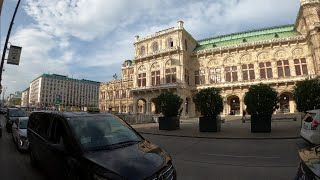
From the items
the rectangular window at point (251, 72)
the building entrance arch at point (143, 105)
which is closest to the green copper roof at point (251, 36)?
the rectangular window at point (251, 72)

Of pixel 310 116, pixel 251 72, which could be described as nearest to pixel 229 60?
pixel 251 72

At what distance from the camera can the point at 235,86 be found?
4441cm

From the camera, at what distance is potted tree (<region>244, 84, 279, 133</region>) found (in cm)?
1617

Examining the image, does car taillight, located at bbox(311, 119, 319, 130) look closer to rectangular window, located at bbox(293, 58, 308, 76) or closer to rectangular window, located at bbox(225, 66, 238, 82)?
rectangular window, located at bbox(293, 58, 308, 76)

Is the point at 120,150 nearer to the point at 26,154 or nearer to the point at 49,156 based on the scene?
the point at 49,156

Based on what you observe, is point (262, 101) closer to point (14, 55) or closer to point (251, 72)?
point (14, 55)

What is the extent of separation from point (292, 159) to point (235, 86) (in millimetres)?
37859

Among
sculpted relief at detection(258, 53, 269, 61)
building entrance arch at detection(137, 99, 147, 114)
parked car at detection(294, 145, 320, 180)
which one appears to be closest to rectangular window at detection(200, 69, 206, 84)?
sculpted relief at detection(258, 53, 269, 61)

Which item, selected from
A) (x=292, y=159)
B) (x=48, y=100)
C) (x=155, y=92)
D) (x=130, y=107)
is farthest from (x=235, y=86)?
(x=48, y=100)

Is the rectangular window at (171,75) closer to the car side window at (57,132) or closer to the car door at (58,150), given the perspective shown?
the car side window at (57,132)

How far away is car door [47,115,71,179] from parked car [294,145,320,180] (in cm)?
350

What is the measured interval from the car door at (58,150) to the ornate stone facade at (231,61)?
40.0m

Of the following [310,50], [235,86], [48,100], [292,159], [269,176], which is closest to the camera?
[269,176]

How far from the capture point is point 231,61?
4653cm
